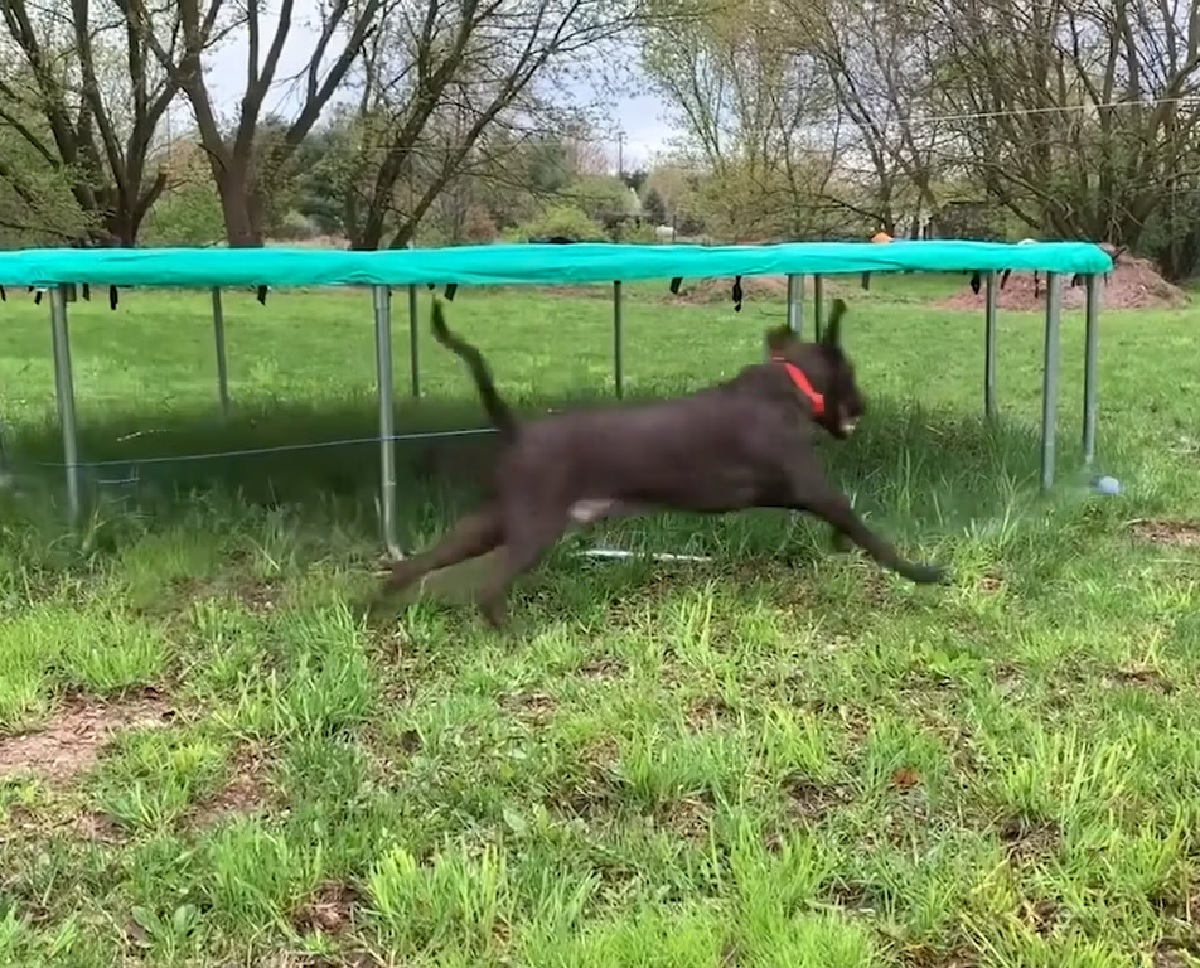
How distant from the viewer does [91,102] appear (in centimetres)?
1616

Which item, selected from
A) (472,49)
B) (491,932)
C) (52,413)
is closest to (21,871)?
(491,932)

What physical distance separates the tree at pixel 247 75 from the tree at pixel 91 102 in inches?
12.3

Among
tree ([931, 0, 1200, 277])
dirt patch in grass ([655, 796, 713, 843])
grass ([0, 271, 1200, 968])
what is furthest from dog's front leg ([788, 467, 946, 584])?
tree ([931, 0, 1200, 277])

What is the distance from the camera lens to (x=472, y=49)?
659 inches

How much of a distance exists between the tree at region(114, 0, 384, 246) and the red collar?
1319 centimetres

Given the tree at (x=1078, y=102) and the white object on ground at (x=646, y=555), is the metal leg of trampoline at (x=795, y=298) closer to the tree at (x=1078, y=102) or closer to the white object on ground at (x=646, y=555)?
the white object on ground at (x=646, y=555)

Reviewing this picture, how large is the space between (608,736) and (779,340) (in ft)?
5.06

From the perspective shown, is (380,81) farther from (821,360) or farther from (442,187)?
(821,360)

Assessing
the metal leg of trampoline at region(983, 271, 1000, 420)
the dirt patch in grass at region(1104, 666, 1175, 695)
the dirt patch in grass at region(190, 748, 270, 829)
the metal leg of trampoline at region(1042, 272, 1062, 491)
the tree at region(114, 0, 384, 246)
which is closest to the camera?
the dirt patch in grass at region(190, 748, 270, 829)

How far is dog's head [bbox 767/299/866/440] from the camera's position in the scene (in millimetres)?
3926

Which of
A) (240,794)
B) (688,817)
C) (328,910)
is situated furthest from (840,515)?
(328,910)

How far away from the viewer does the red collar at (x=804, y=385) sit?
3887 mm

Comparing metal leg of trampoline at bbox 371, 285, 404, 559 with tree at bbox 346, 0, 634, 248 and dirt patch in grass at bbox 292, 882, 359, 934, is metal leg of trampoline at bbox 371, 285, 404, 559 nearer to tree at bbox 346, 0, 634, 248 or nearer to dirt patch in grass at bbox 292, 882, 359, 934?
dirt patch in grass at bbox 292, 882, 359, 934

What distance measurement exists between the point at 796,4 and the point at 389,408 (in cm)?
2378
